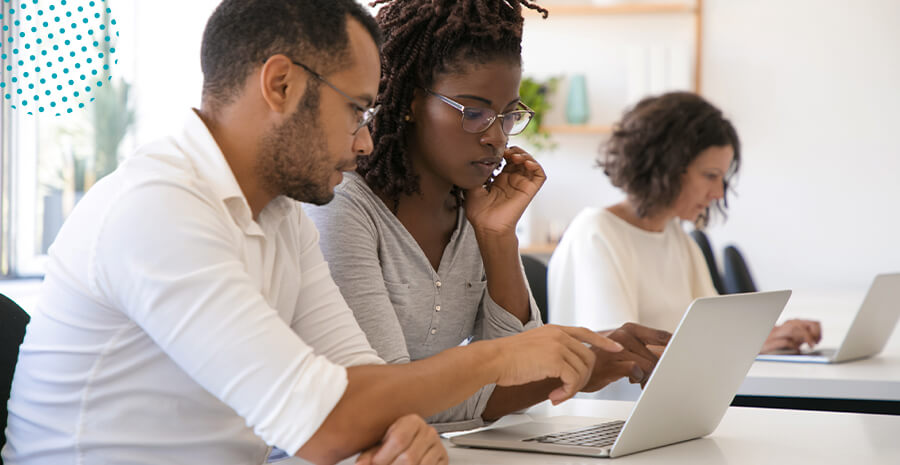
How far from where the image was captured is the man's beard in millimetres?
1052

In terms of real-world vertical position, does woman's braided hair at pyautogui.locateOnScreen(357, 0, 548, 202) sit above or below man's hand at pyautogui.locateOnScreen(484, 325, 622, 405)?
above

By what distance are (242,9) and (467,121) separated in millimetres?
439

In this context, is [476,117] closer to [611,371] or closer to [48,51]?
[611,371]

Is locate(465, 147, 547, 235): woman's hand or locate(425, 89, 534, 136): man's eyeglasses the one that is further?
locate(465, 147, 547, 235): woman's hand

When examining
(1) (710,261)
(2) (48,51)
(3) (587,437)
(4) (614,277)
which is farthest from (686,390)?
(1) (710,261)

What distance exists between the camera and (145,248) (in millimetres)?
861

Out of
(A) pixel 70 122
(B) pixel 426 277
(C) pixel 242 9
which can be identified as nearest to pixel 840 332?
(B) pixel 426 277

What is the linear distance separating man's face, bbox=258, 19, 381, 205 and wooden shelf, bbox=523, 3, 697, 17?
364cm

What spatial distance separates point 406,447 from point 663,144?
1.91 meters

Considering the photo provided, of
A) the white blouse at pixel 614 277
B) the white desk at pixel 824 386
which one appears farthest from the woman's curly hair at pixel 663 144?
the white desk at pixel 824 386

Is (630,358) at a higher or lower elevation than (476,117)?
lower

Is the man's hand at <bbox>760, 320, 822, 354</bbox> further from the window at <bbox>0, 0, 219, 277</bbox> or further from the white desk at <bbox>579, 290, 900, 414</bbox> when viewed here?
the window at <bbox>0, 0, 219, 277</bbox>

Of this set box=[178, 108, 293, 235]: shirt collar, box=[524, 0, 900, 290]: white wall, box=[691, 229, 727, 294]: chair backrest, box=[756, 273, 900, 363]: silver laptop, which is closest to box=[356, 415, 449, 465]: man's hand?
Result: box=[178, 108, 293, 235]: shirt collar

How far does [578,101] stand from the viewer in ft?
15.2
